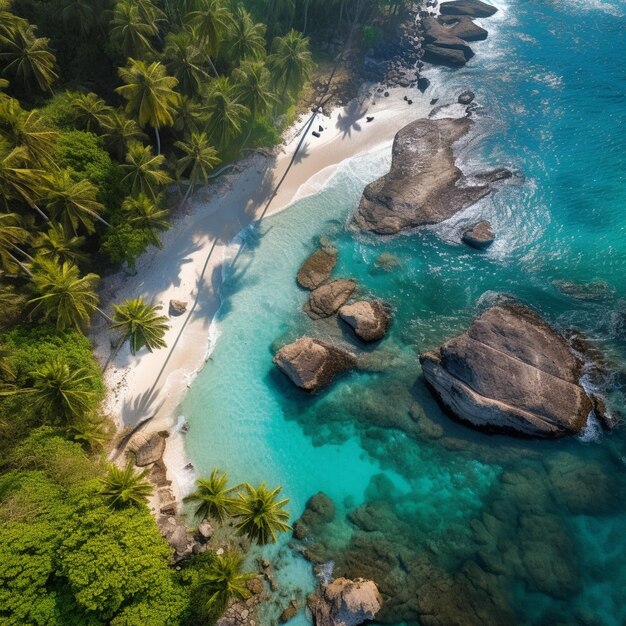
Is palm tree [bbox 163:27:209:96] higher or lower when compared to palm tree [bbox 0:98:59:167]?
higher

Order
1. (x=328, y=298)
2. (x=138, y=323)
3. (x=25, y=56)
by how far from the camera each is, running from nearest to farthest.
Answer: (x=138, y=323), (x=25, y=56), (x=328, y=298)

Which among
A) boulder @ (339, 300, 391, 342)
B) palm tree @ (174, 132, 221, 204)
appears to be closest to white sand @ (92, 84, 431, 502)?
palm tree @ (174, 132, 221, 204)

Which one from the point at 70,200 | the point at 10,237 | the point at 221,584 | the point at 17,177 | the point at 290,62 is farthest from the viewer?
the point at 290,62

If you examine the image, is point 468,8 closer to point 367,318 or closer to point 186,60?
point 186,60

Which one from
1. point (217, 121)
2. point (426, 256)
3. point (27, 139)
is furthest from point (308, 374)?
point (27, 139)

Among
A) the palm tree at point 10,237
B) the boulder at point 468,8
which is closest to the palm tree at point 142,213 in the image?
the palm tree at point 10,237

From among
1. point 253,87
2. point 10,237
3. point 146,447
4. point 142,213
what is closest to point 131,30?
point 253,87

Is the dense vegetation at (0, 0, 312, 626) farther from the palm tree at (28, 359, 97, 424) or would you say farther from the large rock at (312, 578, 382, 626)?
Answer: the large rock at (312, 578, 382, 626)
